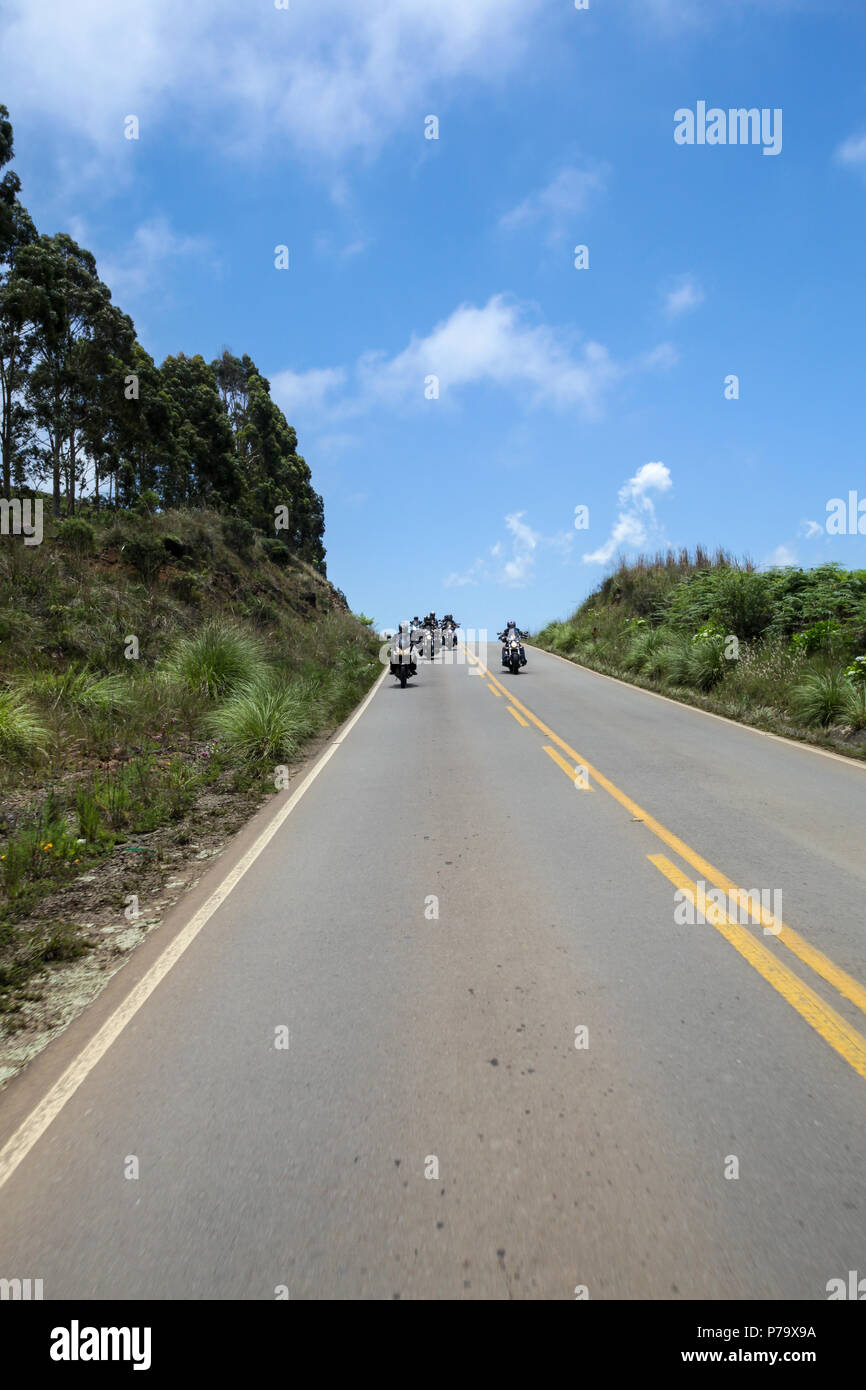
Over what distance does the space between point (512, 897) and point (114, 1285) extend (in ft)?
11.3

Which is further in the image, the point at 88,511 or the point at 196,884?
the point at 88,511

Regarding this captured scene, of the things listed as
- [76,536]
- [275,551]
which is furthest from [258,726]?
[275,551]

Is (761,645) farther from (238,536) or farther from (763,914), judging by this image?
(238,536)

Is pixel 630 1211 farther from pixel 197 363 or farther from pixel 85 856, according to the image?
pixel 197 363

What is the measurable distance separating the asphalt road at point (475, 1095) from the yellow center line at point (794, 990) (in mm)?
17

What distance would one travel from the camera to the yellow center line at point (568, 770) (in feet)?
29.2

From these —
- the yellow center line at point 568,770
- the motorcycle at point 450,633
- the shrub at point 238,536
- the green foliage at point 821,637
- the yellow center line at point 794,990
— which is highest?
the shrub at point 238,536

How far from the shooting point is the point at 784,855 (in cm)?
604

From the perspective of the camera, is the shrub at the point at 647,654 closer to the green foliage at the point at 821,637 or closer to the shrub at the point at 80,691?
the green foliage at the point at 821,637

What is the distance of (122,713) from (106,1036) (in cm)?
875

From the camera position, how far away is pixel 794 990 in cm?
382

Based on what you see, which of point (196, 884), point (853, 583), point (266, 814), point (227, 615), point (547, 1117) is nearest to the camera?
point (547, 1117)

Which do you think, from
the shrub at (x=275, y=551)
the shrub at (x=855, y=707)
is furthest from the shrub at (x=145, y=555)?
the shrub at (x=855, y=707)

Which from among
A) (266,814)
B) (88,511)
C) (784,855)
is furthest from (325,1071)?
(88,511)
